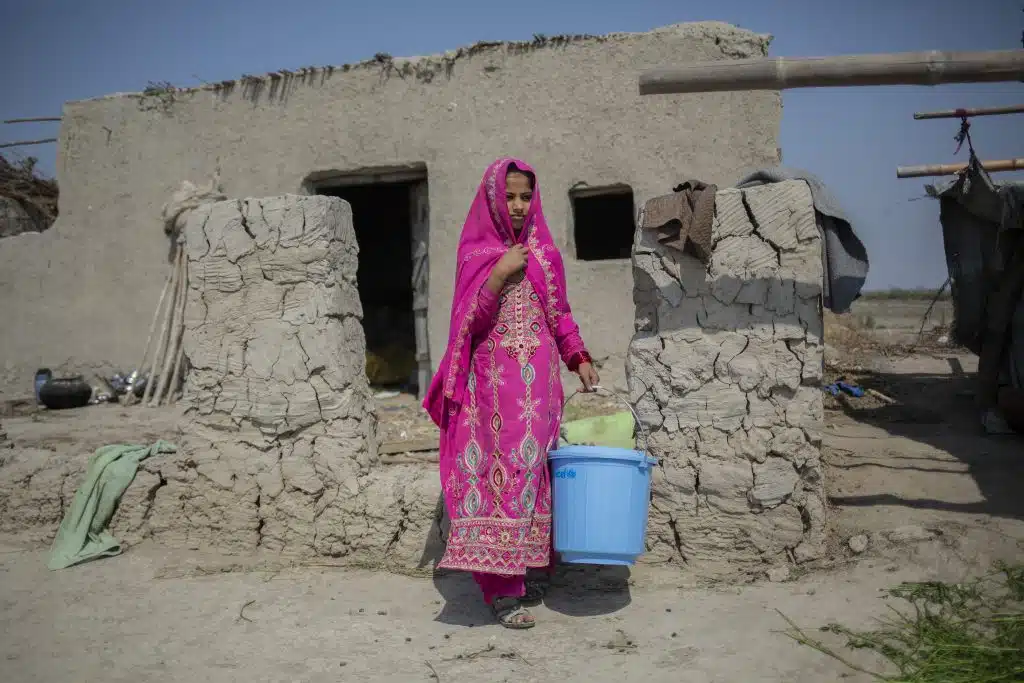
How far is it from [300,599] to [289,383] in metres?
0.97

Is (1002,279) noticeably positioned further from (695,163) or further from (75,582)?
(75,582)

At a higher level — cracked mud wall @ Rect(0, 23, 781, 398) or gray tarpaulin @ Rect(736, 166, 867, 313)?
cracked mud wall @ Rect(0, 23, 781, 398)

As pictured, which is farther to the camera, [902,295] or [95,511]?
[902,295]

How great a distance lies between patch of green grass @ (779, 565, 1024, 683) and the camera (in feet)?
8.23

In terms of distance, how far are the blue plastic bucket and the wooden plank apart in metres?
1.45

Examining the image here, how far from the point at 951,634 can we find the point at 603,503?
1163 mm

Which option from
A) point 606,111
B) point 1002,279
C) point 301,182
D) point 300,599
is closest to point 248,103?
point 301,182

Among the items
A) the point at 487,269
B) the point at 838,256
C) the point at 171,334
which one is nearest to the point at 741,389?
the point at 838,256

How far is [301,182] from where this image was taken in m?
7.55

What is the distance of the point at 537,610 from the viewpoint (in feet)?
10.9

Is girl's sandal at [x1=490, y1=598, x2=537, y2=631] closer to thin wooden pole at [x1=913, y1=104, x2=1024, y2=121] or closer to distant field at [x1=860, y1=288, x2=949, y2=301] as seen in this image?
thin wooden pole at [x1=913, y1=104, x2=1024, y2=121]

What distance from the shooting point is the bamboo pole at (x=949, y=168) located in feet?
16.2

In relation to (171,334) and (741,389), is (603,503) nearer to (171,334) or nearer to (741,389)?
(741,389)

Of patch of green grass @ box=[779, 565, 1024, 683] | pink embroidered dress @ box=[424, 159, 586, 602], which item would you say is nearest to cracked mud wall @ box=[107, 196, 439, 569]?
pink embroidered dress @ box=[424, 159, 586, 602]
